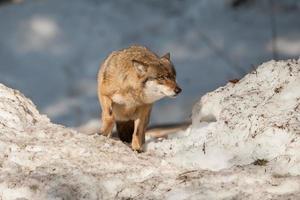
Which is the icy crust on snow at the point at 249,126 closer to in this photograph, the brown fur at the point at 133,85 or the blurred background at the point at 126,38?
the brown fur at the point at 133,85

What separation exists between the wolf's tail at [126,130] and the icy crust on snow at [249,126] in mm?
787

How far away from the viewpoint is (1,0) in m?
17.3

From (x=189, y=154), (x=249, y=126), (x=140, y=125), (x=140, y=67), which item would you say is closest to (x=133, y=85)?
(x=140, y=67)

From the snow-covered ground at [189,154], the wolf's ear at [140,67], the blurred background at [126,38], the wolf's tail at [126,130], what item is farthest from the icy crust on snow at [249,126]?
the blurred background at [126,38]

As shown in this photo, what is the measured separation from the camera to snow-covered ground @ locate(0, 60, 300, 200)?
4.72m

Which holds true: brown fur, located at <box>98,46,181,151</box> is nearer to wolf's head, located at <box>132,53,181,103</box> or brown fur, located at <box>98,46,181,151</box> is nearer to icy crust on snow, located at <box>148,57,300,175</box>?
wolf's head, located at <box>132,53,181,103</box>

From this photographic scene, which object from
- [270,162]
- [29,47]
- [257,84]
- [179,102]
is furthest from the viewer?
[29,47]

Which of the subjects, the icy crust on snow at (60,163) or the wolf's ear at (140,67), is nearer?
the icy crust on snow at (60,163)

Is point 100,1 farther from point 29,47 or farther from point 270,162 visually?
point 270,162

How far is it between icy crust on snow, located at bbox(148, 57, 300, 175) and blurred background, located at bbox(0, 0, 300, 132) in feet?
28.9

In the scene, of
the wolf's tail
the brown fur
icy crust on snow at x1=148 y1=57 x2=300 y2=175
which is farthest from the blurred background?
icy crust on snow at x1=148 y1=57 x2=300 y2=175

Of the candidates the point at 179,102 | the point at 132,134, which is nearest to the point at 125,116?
the point at 132,134

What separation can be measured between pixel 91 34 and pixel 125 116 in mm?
10026

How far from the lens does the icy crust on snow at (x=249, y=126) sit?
507 cm
